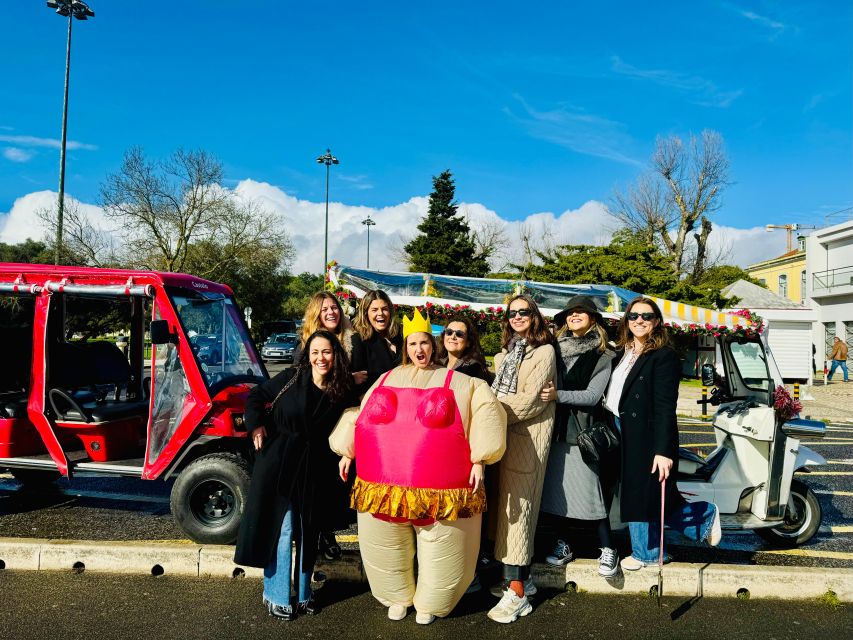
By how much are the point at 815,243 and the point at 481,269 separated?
2205cm

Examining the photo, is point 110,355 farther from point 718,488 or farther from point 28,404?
point 718,488

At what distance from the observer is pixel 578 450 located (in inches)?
156

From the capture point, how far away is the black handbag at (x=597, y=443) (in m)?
3.81

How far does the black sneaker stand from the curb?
7cm

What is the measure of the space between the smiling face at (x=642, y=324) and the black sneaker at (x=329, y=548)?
243cm

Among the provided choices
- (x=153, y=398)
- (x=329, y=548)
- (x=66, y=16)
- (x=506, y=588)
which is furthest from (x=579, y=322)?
(x=66, y=16)

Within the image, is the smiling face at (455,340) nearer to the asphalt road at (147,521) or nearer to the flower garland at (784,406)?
the asphalt road at (147,521)

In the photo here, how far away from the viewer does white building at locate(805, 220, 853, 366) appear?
101ft

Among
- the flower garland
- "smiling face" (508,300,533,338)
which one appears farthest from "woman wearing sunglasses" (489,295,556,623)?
the flower garland

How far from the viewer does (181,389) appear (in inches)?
194

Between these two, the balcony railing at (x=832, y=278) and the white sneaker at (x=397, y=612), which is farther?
the balcony railing at (x=832, y=278)

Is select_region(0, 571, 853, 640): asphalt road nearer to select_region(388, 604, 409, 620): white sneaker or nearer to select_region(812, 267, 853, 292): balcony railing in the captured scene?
select_region(388, 604, 409, 620): white sneaker

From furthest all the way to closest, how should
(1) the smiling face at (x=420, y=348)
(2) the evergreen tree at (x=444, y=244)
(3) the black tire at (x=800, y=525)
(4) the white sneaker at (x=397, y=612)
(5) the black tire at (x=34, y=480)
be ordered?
(2) the evergreen tree at (x=444, y=244) → (5) the black tire at (x=34, y=480) → (3) the black tire at (x=800, y=525) → (4) the white sneaker at (x=397, y=612) → (1) the smiling face at (x=420, y=348)

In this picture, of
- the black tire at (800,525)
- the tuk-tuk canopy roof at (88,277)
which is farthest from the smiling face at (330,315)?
the black tire at (800,525)
